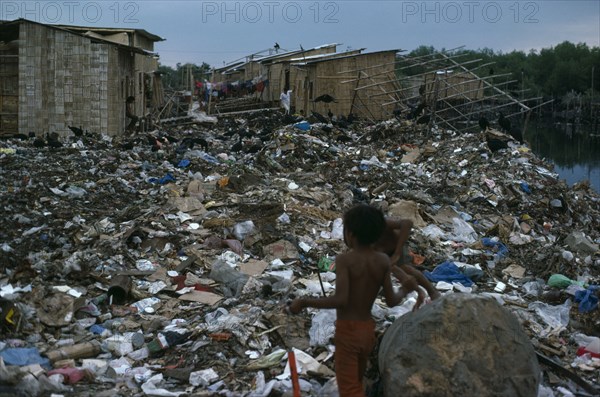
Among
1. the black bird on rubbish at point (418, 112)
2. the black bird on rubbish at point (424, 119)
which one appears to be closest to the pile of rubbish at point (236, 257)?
the black bird on rubbish at point (424, 119)

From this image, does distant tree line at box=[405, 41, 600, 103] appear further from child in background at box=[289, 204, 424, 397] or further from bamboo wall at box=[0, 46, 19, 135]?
child in background at box=[289, 204, 424, 397]

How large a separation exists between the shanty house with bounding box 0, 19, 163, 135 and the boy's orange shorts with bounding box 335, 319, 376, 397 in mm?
12675

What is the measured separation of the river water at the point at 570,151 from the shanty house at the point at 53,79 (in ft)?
33.3

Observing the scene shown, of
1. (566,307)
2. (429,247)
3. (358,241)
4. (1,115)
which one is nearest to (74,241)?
(429,247)

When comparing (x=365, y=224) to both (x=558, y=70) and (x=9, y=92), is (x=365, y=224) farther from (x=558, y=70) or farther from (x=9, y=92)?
(x=558, y=70)

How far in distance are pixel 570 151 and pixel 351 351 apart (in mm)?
24253

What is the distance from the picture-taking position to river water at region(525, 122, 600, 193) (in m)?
18.3

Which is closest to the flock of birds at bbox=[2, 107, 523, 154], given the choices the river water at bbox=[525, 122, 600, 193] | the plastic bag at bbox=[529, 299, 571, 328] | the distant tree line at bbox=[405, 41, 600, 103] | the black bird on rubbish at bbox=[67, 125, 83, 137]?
the black bird on rubbish at bbox=[67, 125, 83, 137]

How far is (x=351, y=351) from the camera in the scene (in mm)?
2717

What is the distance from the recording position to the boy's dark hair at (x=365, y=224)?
8.82 feet

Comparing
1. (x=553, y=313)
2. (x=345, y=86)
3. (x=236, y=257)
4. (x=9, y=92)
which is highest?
(x=345, y=86)

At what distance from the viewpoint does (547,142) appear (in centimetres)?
2759

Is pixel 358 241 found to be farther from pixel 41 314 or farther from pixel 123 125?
pixel 123 125

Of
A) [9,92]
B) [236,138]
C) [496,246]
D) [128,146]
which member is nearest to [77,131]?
[128,146]
